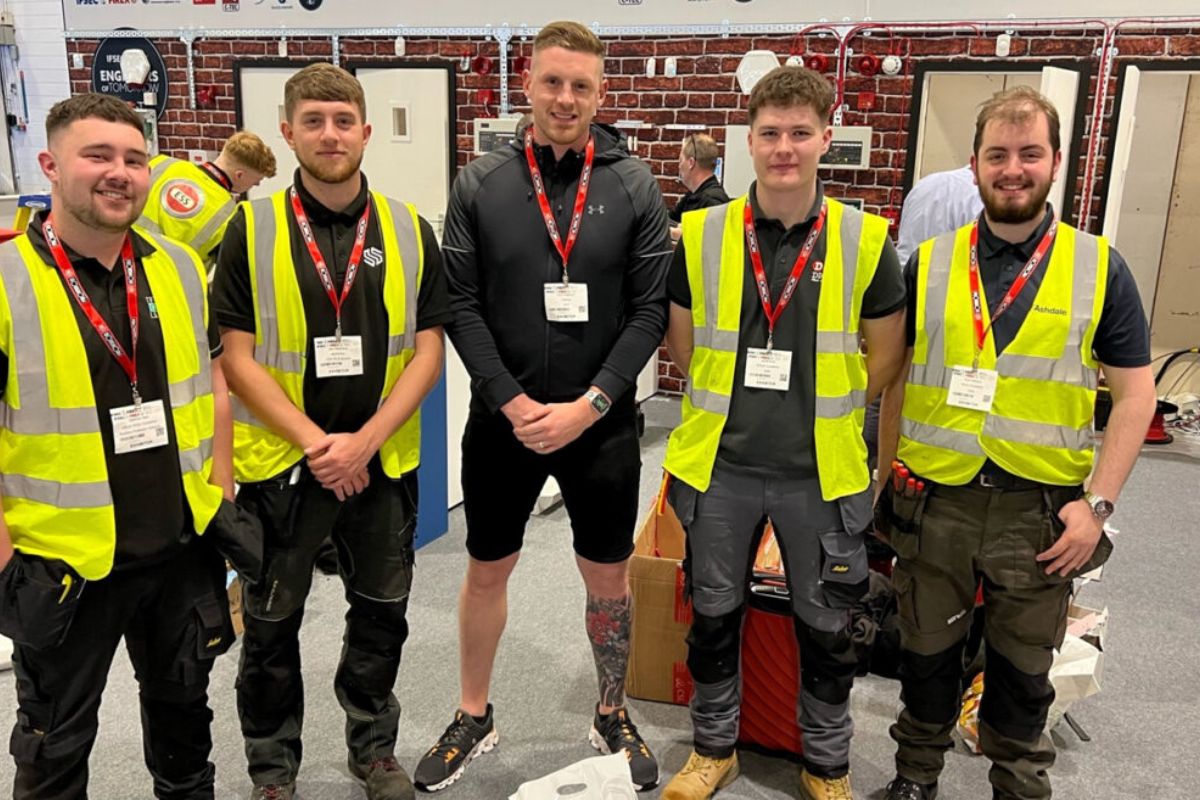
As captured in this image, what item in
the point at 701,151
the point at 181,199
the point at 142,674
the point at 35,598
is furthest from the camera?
the point at 701,151

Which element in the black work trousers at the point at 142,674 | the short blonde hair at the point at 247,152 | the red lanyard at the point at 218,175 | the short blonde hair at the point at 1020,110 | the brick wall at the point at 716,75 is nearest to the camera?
the black work trousers at the point at 142,674

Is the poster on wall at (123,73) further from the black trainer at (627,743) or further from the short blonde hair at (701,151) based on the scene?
the black trainer at (627,743)

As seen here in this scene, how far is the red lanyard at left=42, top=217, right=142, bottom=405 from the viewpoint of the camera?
1.72 meters

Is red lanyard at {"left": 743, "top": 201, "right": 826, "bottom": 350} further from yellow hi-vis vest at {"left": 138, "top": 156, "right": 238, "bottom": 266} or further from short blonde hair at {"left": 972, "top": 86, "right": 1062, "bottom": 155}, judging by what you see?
yellow hi-vis vest at {"left": 138, "top": 156, "right": 238, "bottom": 266}

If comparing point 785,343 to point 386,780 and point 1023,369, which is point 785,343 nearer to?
point 1023,369

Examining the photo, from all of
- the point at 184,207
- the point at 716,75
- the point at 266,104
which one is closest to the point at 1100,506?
the point at 184,207

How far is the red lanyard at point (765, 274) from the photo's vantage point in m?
2.10

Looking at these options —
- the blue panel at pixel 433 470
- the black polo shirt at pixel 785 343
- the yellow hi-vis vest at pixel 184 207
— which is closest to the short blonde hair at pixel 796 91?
the black polo shirt at pixel 785 343

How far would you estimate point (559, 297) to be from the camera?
221 centimetres

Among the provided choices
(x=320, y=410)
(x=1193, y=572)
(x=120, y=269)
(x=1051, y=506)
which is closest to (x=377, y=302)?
(x=320, y=410)

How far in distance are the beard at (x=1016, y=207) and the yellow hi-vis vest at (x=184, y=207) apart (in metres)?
2.91

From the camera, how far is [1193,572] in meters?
3.80

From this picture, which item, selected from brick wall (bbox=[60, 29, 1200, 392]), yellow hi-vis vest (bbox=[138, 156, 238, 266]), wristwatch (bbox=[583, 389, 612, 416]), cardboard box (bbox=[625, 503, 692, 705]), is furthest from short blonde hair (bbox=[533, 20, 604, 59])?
brick wall (bbox=[60, 29, 1200, 392])

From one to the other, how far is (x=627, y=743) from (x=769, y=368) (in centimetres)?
111
